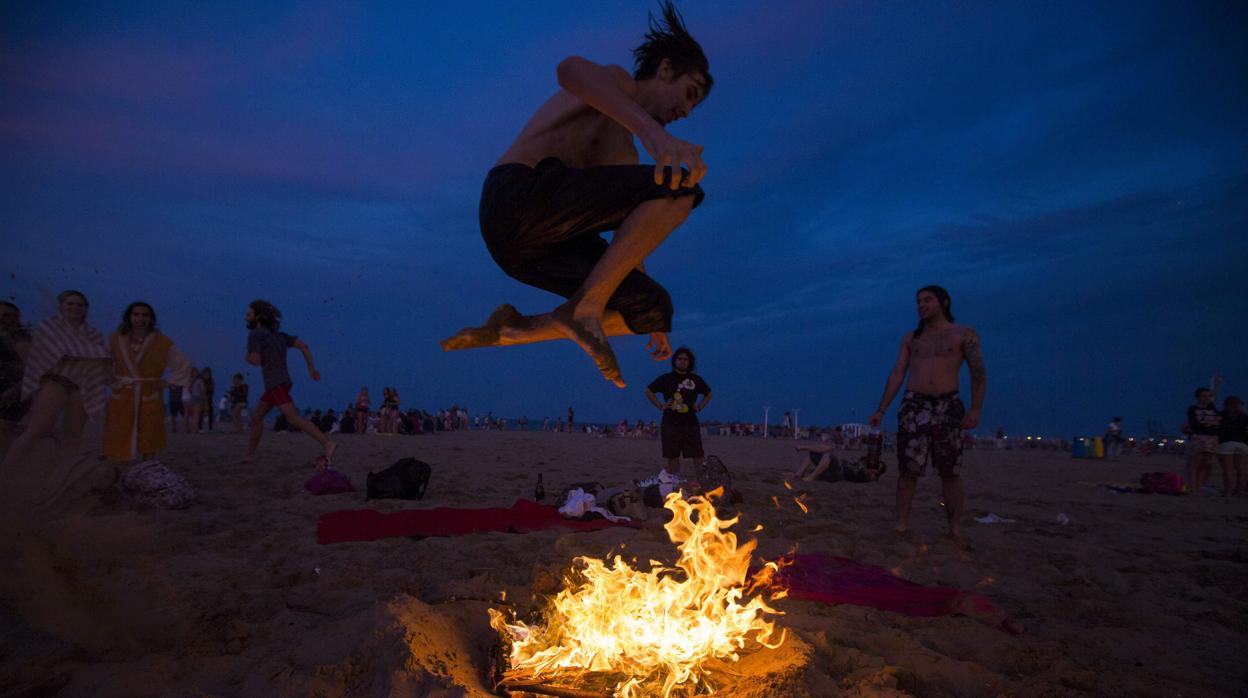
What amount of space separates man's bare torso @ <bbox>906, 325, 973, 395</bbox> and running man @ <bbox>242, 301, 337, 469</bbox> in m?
6.69

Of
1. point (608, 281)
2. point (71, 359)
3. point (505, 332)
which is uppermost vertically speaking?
point (608, 281)

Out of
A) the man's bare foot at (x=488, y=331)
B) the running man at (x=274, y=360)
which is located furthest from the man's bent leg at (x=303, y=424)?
the man's bare foot at (x=488, y=331)

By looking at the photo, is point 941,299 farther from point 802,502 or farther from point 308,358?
point 308,358

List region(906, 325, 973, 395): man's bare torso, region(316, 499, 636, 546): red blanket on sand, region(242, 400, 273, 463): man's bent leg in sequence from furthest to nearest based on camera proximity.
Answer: region(242, 400, 273, 463): man's bent leg < region(906, 325, 973, 395): man's bare torso < region(316, 499, 636, 546): red blanket on sand

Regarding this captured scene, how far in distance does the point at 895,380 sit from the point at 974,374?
2.33 feet

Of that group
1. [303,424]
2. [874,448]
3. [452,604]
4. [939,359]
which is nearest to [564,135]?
[452,604]

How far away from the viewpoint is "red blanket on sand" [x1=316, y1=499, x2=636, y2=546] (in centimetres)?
474

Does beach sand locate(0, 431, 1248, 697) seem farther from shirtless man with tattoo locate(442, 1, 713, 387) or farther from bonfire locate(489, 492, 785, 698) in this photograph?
shirtless man with tattoo locate(442, 1, 713, 387)

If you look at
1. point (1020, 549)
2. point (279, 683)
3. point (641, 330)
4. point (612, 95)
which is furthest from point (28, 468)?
point (1020, 549)

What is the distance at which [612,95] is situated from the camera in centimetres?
206

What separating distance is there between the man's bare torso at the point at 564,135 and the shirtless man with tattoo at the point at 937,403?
4364 mm

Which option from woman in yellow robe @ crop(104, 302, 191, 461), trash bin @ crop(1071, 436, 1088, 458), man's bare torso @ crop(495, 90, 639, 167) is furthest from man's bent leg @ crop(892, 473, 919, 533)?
trash bin @ crop(1071, 436, 1088, 458)

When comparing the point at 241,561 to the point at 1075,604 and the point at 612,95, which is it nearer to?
the point at 612,95

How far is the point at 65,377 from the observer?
5.20 meters
